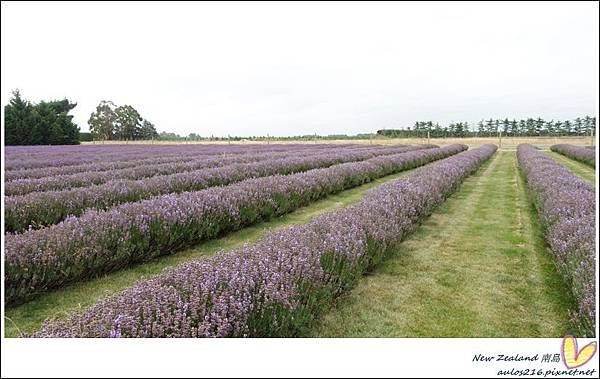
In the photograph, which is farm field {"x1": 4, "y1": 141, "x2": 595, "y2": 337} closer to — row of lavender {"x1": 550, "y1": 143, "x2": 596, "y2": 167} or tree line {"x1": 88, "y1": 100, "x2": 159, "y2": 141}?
row of lavender {"x1": 550, "y1": 143, "x2": 596, "y2": 167}

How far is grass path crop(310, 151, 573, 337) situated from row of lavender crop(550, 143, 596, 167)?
9.24 meters

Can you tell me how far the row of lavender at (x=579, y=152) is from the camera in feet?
47.8

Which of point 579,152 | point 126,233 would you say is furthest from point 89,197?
point 579,152

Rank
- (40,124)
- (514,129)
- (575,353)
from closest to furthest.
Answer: (575,353)
(40,124)
(514,129)

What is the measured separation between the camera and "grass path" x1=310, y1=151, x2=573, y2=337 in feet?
10.1

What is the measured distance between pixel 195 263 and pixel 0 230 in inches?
44.0

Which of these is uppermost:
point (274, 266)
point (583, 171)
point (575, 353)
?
point (274, 266)

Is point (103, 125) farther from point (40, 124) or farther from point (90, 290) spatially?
point (90, 290)

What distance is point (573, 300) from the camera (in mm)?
3500

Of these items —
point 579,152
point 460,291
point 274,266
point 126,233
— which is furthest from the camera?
point 579,152

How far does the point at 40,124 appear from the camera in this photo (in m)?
34.6

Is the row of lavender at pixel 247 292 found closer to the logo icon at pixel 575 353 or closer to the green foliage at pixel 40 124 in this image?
the logo icon at pixel 575 353

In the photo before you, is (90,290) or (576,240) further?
(90,290)

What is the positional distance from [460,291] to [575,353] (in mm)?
1851
